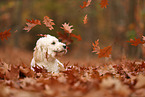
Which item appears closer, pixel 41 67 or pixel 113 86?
pixel 113 86

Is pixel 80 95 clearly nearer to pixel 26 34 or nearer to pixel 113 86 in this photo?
pixel 113 86

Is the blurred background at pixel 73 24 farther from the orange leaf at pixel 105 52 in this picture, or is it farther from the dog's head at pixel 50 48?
the orange leaf at pixel 105 52

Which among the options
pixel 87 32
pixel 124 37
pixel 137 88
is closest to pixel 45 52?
pixel 137 88

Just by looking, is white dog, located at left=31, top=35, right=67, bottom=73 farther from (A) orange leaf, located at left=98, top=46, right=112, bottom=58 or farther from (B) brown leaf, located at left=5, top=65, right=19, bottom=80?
(B) brown leaf, located at left=5, top=65, right=19, bottom=80

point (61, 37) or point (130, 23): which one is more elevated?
point (130, 23)

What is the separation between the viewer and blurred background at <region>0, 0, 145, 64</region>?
28.2ft

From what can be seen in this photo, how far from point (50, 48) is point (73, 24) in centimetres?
1602

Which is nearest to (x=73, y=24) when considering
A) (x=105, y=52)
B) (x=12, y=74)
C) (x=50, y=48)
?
(x=50, y=48)

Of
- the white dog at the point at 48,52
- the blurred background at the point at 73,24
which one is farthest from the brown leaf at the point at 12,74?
the white dog at the point at 48,52

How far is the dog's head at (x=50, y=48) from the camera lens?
11.4 ft

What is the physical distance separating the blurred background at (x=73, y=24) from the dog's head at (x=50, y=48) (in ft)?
1.31

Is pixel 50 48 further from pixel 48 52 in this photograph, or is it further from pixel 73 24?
pixel 73 24

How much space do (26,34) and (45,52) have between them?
15766 millimetres

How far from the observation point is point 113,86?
5.25 ft
